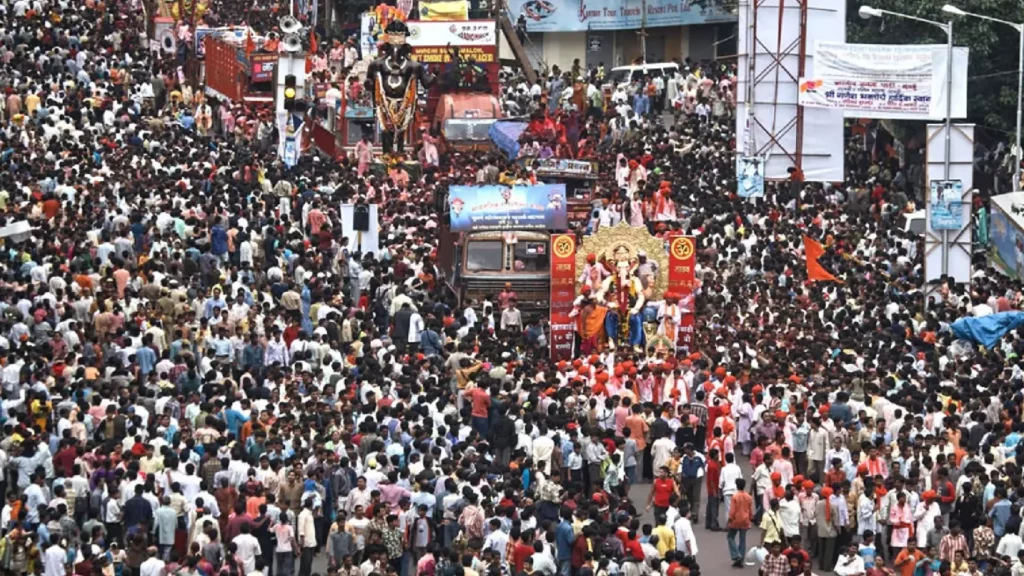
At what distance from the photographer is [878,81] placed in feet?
162

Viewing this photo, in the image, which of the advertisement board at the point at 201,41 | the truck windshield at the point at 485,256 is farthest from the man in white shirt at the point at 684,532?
the advertisement board at the point at 201,41

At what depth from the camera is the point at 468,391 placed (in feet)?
108

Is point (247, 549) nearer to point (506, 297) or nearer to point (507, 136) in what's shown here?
point (506, 297)

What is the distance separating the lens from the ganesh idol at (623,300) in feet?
125

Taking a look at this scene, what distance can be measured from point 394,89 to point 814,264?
11.8m

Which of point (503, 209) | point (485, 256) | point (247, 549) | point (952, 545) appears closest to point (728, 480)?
point (952, 545)

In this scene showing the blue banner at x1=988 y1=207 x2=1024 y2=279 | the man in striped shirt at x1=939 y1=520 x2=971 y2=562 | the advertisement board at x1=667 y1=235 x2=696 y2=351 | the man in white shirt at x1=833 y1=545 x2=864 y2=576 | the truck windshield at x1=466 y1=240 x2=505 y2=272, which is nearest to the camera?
the man in white shirt at x1=833 y1=545 x2=864 y2=576

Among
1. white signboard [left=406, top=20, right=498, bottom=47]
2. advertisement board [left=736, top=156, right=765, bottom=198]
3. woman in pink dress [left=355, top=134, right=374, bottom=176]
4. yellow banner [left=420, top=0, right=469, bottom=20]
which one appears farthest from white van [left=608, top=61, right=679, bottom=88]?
woman in pink dress [left=355, top=134, right=374, bottom=176]

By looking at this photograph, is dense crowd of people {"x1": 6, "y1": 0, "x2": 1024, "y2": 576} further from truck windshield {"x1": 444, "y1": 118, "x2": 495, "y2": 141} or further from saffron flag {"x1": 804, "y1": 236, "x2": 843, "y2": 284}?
truck windshield {"x1": 444, "y1": 118, "x2": 495, "y2": 141}

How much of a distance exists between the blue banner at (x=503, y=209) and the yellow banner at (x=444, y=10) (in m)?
19.2

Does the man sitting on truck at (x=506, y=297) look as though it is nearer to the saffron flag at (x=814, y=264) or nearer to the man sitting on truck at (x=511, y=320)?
the man sitting on truck at (x=511, y=320)

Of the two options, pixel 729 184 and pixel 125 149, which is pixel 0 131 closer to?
pixel 125 149

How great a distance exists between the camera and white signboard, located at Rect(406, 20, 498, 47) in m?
56.6

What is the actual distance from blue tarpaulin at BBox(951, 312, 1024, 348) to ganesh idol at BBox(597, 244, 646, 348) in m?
4.42
